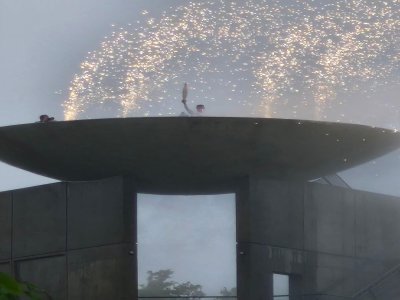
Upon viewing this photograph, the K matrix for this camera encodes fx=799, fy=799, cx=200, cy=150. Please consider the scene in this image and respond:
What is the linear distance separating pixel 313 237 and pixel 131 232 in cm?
450

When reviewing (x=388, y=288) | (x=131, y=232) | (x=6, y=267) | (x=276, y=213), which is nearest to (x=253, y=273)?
(x=276, y=213)

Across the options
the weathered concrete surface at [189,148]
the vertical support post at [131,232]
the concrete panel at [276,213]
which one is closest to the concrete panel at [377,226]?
the weathered concrete surface at [189,148]

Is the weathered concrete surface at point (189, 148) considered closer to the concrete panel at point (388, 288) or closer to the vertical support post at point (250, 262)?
the vertical support post at point (250, 262)

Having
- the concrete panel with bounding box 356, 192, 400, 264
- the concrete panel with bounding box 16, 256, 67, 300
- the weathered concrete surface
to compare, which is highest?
the weathered concrete surface

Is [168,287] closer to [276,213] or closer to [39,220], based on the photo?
[39,220]

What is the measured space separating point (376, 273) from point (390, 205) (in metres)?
1.86

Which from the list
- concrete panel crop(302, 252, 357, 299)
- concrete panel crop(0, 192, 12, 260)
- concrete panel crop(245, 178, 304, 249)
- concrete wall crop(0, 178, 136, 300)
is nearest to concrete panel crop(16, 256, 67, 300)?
concrete wall crop(0, 178, 136, 300)

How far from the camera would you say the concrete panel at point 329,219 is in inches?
756

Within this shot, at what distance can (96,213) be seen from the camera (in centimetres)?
1797

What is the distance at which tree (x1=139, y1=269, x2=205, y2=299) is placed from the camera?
23.0m

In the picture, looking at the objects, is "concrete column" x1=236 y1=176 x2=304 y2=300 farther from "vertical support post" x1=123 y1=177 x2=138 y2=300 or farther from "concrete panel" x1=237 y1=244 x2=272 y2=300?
"vertical support post" x1=123 y1=177 x2=138 y2=300

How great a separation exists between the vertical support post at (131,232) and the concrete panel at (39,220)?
1.59m

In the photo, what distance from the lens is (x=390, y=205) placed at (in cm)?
2133

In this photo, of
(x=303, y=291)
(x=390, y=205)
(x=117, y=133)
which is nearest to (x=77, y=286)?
(x=117, y=133)
